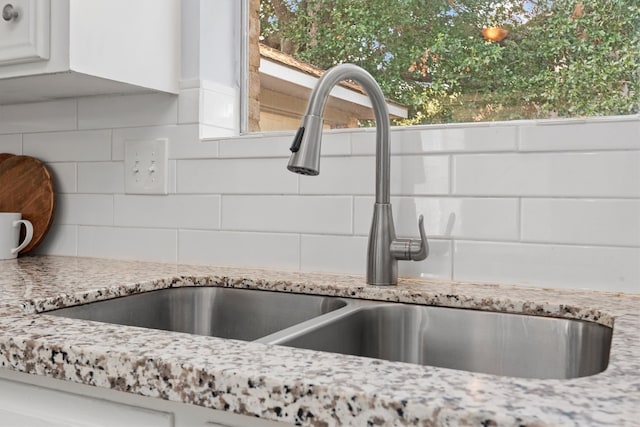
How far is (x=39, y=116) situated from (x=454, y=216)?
1156 mm

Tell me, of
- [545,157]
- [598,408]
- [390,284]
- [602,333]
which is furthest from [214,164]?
[598,408]

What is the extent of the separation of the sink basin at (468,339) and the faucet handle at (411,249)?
0.30 feet

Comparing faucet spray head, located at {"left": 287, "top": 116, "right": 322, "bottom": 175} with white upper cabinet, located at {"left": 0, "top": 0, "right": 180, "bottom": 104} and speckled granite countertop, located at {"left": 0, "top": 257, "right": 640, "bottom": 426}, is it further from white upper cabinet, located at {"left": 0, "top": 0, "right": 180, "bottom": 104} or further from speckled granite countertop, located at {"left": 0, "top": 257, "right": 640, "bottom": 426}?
white upper cabinet, located at {"left": 0, "top": 0, "right": 180, "bottom": 104}

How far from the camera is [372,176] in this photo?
123 centimetres

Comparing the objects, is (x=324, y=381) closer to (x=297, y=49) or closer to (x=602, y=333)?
(x=602, y=333)

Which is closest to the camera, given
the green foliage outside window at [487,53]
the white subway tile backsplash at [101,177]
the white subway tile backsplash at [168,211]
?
the green foliage outside window at [487,53]

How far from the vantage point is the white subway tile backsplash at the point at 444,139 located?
112 cm

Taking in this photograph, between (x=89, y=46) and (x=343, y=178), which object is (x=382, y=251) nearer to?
(x=343, y=178)

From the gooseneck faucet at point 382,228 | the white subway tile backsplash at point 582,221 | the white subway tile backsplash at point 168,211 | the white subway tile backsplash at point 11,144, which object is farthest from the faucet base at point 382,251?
the white subway tile backsplash at point 11,144

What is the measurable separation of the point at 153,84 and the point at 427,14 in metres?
0.64

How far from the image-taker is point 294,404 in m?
0.53

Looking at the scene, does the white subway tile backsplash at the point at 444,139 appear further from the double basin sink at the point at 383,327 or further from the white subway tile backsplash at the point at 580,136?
the double basin sink at the point at 383,327

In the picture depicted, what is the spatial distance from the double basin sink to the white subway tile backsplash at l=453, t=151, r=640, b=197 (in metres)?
0.27

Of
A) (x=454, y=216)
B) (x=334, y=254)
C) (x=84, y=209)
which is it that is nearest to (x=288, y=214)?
(x=334, y=254)
